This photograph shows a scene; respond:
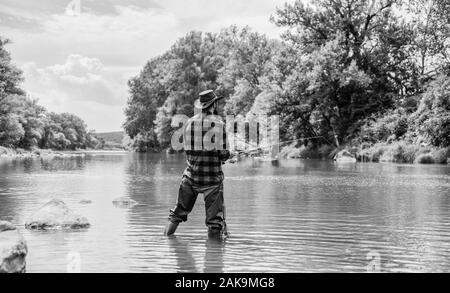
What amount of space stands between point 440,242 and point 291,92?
45766mm

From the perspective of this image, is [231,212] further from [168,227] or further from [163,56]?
[163,56]

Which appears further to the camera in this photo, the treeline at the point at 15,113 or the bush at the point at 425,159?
the treeline at the point at 15,113

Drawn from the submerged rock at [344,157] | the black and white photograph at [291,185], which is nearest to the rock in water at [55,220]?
the black and white photograph at [291,185]

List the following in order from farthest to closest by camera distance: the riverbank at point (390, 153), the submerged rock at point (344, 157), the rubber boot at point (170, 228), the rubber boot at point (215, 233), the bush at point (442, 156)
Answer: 1. the submerged rock at point (344, 157)
2. the riverbank at point (390, 153)
3. the bush at point (442, 156)
4. the rubber boot at point (170, 228)
5. the rubber boot at point (215, 233)

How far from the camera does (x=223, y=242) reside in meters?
9.29

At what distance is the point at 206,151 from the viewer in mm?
9742

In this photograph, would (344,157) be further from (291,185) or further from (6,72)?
(6,72)

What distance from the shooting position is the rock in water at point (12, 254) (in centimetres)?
657

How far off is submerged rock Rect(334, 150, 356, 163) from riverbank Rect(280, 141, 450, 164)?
54 cm

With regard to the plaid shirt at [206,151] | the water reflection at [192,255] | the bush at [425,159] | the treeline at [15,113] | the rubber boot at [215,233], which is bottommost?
the water reflection at [192,255]

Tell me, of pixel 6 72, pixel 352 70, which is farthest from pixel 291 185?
pixel 6 72

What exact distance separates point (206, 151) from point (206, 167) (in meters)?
0.25

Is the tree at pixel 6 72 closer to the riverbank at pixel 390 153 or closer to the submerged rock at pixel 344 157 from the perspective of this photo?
the riverbank at pixel 390 153
